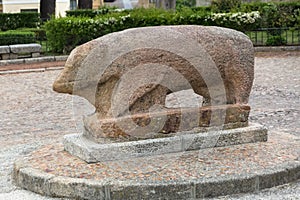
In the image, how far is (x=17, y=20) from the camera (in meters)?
25.0

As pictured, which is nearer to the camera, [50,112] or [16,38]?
[50,112]

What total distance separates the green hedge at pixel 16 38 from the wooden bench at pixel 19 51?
0.66m

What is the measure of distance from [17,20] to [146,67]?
64.1 ft

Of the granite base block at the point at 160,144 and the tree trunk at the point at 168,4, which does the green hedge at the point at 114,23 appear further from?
the granite base block at the point at 160,144

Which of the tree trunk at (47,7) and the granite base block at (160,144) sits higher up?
the tree trunk at (47,7)

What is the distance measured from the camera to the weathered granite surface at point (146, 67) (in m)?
6.29

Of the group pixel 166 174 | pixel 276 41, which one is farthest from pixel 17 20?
pixel 166 174

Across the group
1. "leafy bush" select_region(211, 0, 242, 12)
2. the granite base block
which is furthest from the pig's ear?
"leafy bush" select_region(211, 0, 242, 12)

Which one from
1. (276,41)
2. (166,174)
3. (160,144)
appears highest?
(276,41)

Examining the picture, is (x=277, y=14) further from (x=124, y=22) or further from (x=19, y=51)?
(x=19, y=51)

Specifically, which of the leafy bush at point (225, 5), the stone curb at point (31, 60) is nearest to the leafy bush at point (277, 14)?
the leafy bush at point (225, 5)

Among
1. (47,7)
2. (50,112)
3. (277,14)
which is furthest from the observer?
(47,7)

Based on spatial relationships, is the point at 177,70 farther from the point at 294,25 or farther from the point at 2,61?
the point at 294,25

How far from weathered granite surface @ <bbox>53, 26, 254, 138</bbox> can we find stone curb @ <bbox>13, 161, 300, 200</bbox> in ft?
2.65
